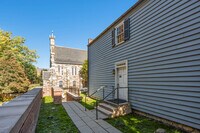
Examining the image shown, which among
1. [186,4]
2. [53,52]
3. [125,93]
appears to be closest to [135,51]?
[125,93]

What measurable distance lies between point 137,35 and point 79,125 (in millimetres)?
5104

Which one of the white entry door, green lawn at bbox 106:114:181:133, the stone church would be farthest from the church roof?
green lawn at bbox 106:114:181:133

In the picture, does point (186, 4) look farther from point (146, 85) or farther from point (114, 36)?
point (114, 36)

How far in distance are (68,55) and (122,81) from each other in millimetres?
26599

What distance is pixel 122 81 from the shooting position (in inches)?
332

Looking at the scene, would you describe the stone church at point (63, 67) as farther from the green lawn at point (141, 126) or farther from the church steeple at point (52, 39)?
the green lawn at point (141, 126)

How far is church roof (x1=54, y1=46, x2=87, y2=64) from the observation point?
3107 cm

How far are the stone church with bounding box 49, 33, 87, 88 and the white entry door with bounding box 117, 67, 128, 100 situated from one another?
22.2m

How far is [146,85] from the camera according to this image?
641cm

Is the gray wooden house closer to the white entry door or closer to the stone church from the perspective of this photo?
the white entry door

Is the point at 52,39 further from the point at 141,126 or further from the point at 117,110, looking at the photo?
the point at 141,126

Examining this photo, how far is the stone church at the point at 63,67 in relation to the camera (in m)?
29.3

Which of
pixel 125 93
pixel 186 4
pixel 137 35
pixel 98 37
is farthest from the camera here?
pixel 98 37

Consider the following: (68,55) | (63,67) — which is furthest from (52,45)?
(63,67)
